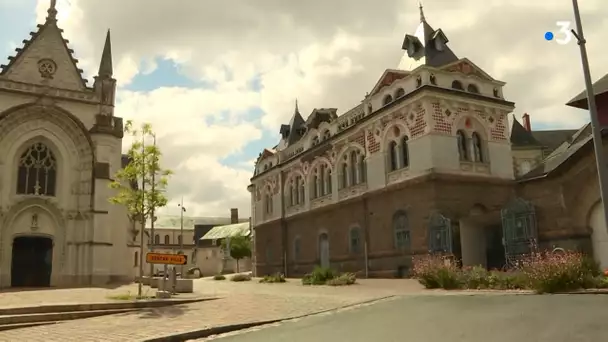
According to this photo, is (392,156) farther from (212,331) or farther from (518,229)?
(212,331)

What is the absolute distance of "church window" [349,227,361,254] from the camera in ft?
103

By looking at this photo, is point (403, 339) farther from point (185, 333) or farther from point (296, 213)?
point (296, 213)

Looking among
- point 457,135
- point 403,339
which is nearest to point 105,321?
point 403,339

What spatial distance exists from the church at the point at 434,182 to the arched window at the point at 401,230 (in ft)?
0.25

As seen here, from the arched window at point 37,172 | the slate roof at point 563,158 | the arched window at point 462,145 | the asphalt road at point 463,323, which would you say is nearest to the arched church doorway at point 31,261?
the arched window at point 37,172

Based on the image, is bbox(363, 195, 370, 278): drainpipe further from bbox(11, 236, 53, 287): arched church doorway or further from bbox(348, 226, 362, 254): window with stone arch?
bbox(11, 236, 53, 287): arched church doorway

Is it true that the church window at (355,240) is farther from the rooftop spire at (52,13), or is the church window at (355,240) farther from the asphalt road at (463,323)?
the rooftop spire at (52,13)

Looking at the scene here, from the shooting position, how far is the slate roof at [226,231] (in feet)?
275

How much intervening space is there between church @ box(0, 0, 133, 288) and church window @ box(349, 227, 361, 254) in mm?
15268

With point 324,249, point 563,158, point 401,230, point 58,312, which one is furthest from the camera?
point 324,249

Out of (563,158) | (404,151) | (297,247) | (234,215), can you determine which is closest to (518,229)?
(563,158)

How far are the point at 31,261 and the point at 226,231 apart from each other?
56638mm

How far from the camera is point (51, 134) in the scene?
32469 millimetres

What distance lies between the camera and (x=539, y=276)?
46.3ft
